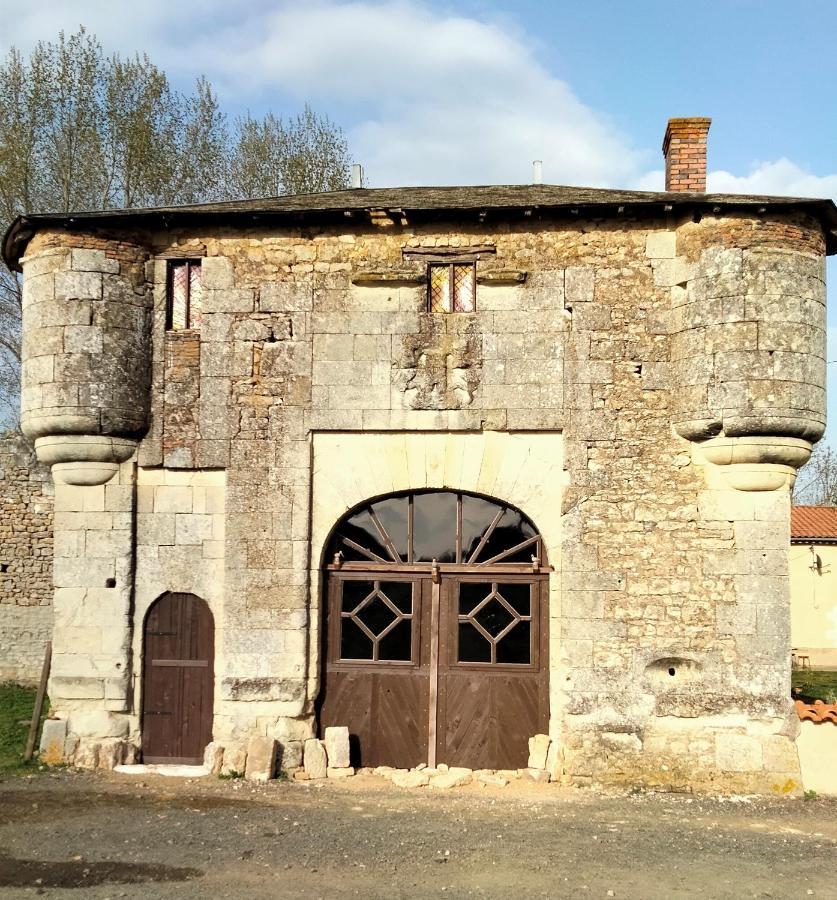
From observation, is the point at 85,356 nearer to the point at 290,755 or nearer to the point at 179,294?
the point at 179,294

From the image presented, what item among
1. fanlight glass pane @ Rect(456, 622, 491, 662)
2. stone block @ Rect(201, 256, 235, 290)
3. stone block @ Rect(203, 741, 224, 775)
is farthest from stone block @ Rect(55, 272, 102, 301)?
fanlight glass pane @ Rect(456, 622, 491, 662)

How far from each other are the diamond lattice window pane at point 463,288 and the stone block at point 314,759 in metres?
4.61

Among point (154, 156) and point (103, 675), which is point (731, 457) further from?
point (154, 156)

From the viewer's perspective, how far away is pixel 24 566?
14453mm

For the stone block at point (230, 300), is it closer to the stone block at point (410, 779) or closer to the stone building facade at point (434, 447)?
the stone building facade at point (434, 447)

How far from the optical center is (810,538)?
72.8 ft

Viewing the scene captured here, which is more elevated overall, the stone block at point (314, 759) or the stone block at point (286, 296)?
the stone block at point (286, 296)

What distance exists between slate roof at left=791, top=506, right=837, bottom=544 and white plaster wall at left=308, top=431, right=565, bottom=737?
15220 millimetres

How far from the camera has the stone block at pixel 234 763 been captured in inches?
344

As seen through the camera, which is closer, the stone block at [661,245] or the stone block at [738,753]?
the stone block at [738,753]

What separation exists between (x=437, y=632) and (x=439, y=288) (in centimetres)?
354

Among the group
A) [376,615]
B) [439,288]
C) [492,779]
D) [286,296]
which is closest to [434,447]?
[439,288]

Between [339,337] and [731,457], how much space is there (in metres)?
4.07

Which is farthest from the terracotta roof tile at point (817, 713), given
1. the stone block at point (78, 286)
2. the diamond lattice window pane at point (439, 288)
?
the stone block at point (78, 286)
